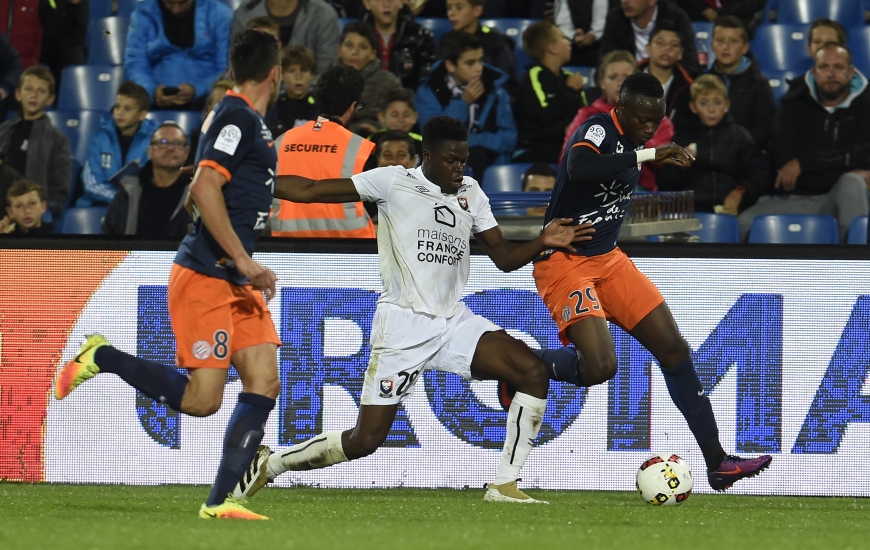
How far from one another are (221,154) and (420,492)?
2.64m

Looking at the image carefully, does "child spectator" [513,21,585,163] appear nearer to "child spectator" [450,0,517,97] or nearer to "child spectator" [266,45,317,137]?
"child spectator" [450,0,517,97]

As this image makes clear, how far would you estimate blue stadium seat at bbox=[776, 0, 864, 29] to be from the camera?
1151 cm

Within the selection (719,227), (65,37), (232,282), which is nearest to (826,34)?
(719,227)

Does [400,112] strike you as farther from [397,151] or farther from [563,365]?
[563,365]

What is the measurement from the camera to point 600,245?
262 inches

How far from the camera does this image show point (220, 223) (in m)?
5.04

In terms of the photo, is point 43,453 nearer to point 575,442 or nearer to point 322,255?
point 322,255

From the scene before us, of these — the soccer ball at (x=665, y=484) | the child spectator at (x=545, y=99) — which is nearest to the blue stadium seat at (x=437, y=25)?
the child spectator at (x=545, y=99)

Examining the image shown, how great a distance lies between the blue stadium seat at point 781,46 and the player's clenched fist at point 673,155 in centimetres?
555

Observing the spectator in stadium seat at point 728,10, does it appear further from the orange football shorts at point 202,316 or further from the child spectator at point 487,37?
the orange football shorts at point 202,316

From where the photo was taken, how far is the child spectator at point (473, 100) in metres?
10.1

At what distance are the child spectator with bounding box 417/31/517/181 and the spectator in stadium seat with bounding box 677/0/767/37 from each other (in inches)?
90.8

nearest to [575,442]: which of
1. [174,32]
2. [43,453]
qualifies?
[43,453]

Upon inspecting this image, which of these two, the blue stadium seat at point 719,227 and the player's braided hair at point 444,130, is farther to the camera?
the blue stadium seat at point 719,227
